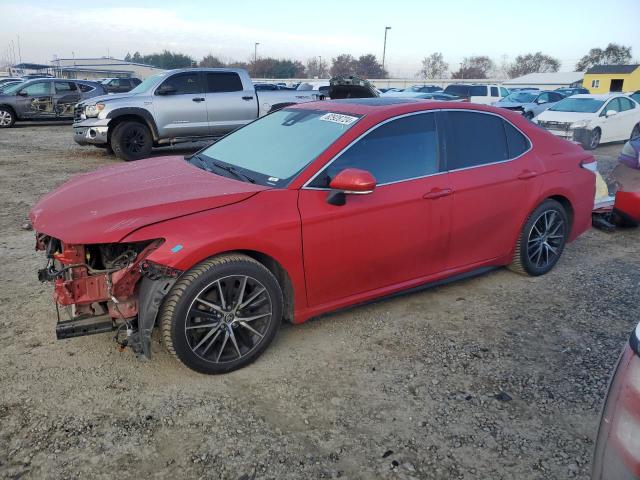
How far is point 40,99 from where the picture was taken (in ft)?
55.4

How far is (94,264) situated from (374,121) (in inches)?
82.7

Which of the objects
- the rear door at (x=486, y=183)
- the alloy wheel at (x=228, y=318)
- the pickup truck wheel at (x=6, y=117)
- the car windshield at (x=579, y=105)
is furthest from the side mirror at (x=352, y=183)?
the pickup truck wheel at (x=6, y=117)

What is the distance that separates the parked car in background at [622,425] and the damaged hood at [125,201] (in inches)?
88.6

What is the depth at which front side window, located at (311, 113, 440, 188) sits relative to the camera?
3553 millimetres

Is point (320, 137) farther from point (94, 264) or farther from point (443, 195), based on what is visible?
point (94, 264)

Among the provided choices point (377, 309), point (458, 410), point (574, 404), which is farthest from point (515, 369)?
point (377, 309)

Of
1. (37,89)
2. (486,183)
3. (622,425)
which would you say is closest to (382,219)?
(486,183)

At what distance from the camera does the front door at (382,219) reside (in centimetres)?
340

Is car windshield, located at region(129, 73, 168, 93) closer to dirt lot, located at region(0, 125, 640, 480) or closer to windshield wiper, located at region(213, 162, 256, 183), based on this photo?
dirt lot, located at region(0, 125, 640, 480)

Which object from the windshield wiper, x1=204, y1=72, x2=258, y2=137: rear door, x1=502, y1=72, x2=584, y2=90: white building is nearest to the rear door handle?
the windshield wiper

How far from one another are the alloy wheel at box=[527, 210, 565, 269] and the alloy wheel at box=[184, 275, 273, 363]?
8.85ft

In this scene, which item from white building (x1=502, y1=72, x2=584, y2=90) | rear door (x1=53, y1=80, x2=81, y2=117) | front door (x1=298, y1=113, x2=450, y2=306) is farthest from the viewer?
white building (x1=502, y1=72, x2=584, y2=90)

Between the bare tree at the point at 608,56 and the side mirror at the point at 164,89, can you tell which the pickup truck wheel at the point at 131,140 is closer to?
the side mirror at the point at 164,89

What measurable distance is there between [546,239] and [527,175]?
0.75 metres
